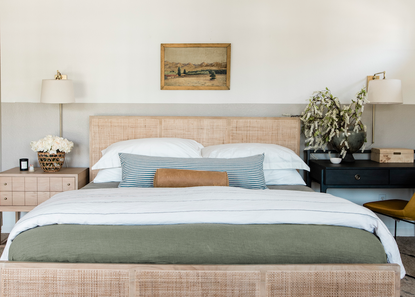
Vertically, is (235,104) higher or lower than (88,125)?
higher

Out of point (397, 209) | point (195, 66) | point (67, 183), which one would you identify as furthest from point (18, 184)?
point (397, 209)

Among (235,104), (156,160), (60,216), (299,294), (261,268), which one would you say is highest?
(235,104)

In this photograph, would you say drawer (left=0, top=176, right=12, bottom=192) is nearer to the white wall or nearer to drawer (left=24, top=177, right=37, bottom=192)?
drawer (left=24, top=177, right=37, bottom=192)

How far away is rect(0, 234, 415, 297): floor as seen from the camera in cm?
220

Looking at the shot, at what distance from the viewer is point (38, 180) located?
2846 mm

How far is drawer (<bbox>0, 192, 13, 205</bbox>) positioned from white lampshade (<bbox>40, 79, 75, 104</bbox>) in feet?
2.86

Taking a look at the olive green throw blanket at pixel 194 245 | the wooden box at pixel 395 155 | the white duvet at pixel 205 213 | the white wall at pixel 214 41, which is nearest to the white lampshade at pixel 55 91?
the white wall at pixel 214 41

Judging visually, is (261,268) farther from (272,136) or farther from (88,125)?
(88,125)

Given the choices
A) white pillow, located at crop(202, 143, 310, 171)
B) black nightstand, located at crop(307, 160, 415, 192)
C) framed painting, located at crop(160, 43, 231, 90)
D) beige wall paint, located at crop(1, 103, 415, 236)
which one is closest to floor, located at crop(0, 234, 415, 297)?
beige wall paint, located at crop(1, 103, 415, 236)

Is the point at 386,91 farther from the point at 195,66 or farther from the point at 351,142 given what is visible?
the point at 195,66

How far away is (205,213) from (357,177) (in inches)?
70.4

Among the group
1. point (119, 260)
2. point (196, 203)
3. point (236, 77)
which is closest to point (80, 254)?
point (119, 260)

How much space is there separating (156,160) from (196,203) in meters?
0.86

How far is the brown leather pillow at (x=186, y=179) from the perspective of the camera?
7.36ft
